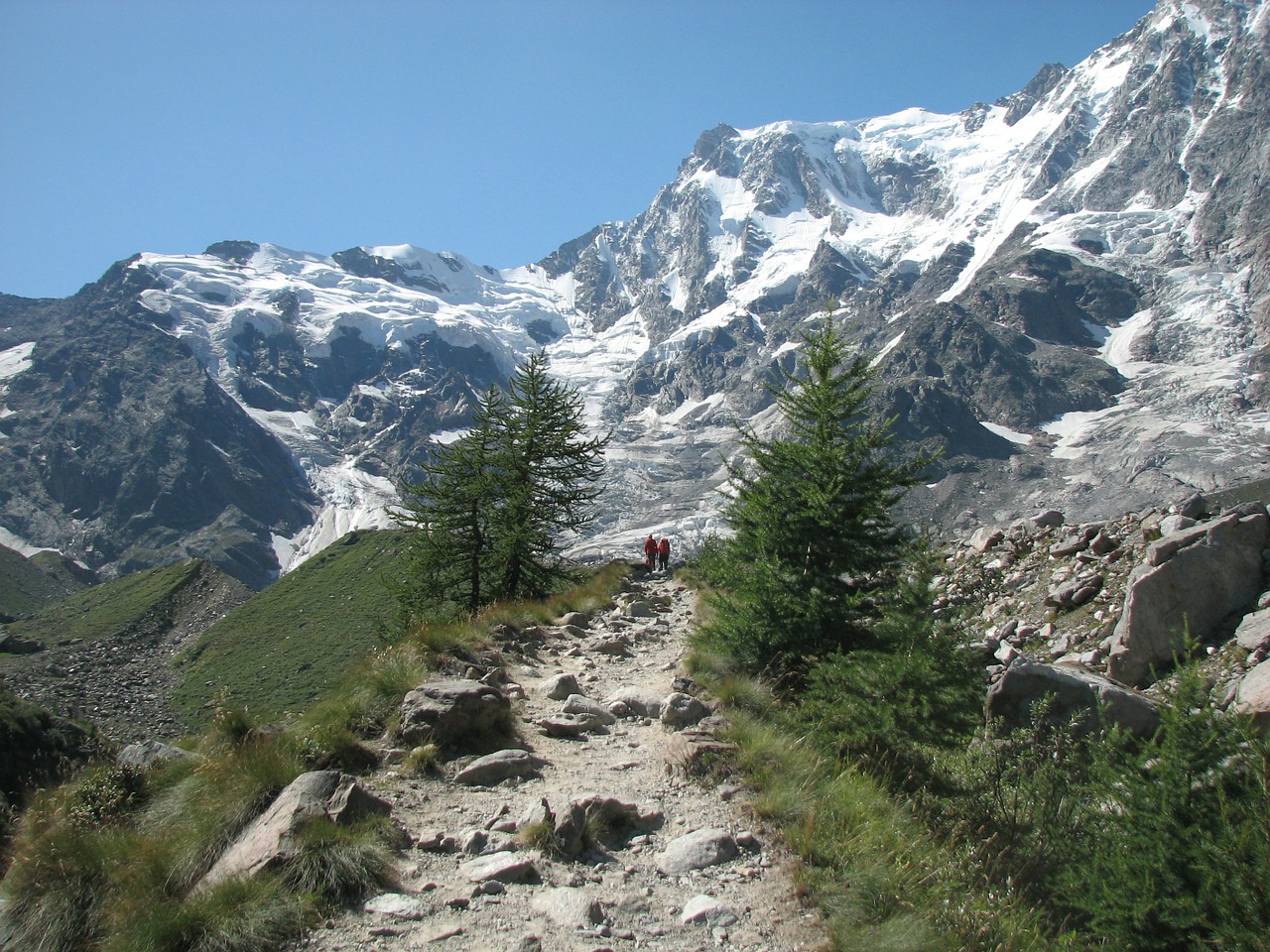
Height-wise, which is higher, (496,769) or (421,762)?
(421,762)

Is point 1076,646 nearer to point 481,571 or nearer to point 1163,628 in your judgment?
point 1163,628

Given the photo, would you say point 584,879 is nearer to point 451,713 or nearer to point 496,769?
point 496,769

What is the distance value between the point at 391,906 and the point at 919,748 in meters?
5.25

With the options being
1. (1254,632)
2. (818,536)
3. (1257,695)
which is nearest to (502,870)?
(818,536)

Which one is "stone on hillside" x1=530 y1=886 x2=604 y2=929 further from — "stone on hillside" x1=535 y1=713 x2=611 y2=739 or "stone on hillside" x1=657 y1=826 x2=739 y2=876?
"stone on hillside" x1=535 y1=713 x2=611 y2=739

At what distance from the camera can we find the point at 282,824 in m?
4.69

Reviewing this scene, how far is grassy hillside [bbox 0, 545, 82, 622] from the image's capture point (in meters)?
121

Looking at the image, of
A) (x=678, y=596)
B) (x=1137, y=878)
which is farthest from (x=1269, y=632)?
(x=678, y=596)

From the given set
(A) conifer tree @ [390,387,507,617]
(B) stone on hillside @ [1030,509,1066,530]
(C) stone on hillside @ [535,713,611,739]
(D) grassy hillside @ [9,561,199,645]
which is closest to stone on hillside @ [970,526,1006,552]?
(B) stone on hillside @ [1030,509,1066,530]

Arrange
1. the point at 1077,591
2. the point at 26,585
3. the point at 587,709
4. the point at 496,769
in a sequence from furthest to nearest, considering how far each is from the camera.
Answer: the point at 26,585 < the point at 1077,591 < the point at 587,709 < the point at 496,769

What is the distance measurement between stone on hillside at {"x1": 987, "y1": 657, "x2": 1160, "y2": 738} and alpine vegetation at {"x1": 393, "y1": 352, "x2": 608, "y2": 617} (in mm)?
11132

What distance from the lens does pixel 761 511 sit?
9.66 meters

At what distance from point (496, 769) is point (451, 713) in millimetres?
828

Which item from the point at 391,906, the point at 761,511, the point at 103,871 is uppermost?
the point at 761,511
